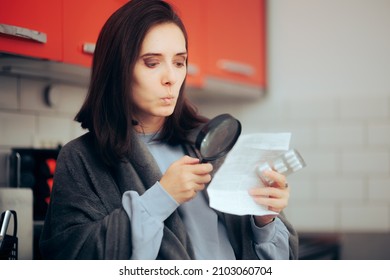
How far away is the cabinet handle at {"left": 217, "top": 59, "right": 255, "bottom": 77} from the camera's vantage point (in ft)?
5.24

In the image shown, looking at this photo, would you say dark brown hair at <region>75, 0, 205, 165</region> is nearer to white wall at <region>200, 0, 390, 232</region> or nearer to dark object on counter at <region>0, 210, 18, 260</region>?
dark object on counter at <region>0, 210, 18, 260</region>

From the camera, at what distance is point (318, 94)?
1.75 meters

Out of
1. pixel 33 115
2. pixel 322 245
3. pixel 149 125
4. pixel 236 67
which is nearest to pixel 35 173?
pixel 33 115

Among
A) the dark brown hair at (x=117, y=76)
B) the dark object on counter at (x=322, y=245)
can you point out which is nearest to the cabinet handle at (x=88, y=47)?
the dark brown hair at (x=117, y=76)

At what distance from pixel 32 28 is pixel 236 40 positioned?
0.67 m

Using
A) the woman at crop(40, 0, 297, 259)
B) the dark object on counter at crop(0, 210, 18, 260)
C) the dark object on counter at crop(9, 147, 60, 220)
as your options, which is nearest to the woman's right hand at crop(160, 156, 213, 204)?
the woman at crop(40, 0, 297, 259)

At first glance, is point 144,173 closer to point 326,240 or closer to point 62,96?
point 62,96

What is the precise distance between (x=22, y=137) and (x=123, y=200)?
0.51m

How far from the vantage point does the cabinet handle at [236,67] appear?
1.60m

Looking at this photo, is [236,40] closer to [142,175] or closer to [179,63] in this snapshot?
[179,63]

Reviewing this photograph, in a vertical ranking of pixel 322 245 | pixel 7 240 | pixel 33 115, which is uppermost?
pixel 33 115

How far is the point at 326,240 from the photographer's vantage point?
1716 mm

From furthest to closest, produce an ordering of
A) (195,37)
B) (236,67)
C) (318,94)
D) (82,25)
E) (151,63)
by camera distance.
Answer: (318,94)
(236,67)
(195,37)
(82,25)
(151,63)

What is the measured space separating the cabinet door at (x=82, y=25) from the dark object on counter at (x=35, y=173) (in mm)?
240
